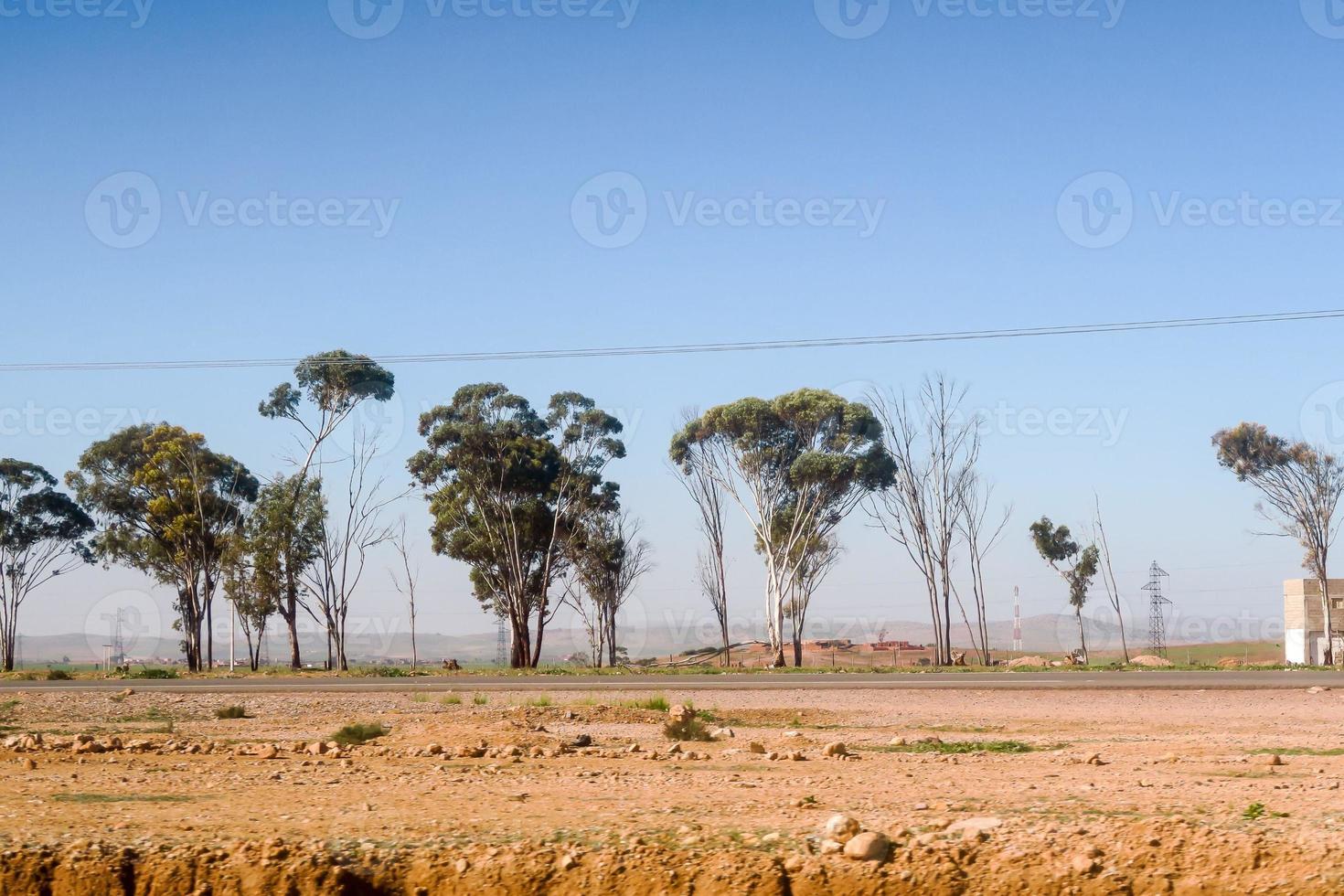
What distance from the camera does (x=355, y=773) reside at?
35.6ft

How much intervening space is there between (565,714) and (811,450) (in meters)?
34.0

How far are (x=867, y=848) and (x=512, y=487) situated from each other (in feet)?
153

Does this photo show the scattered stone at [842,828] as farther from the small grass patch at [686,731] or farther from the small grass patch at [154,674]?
the small grass patch at [154,674]

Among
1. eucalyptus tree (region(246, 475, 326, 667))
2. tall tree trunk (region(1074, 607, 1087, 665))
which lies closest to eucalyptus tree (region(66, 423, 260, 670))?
eucalyptus tree (region(246, 475, 326, 667))

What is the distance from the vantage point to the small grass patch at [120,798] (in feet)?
29.6

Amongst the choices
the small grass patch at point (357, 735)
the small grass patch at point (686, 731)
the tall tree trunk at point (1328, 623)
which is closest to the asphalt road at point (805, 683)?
the small grass patch at point (686, 731)

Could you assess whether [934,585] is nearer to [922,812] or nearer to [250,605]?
[250,605]

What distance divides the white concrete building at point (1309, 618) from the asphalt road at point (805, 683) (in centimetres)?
2077

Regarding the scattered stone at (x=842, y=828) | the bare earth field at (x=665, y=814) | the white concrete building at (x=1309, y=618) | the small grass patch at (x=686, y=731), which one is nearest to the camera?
the bare earth field at (x=665, y=814)

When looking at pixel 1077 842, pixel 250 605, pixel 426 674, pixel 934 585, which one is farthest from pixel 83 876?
pixel 250 605

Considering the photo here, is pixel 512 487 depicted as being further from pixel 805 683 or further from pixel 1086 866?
pixel 1086 866

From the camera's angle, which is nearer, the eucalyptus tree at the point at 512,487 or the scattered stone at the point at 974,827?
the scattered stone at the point at 974,827

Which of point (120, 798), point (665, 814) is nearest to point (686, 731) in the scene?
point (665, 814)

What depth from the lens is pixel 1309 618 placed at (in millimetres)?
50875
